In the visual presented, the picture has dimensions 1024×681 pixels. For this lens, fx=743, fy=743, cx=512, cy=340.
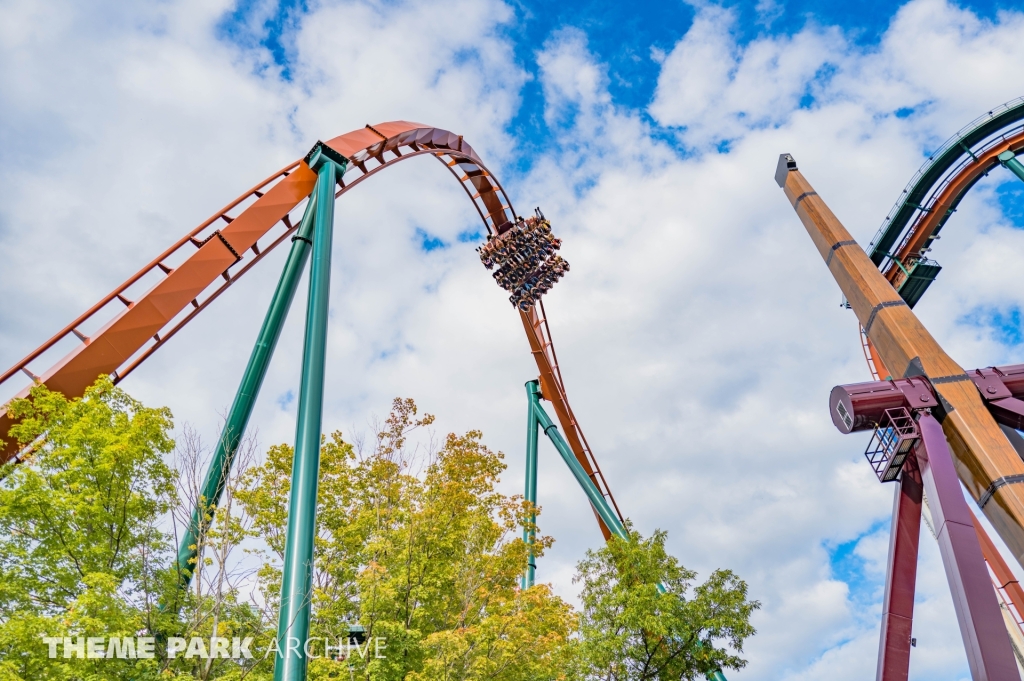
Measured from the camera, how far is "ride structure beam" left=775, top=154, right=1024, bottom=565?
8.48 m

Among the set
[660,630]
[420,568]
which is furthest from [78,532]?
[660,630]

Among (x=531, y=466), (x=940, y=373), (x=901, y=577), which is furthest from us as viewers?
(x=531, y=466)

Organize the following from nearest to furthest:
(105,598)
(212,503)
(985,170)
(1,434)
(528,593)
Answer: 1. (105,598)
2. (1,434)
3. (212,503)
4. (528,593)
5. (985,170)

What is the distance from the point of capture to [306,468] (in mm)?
8398

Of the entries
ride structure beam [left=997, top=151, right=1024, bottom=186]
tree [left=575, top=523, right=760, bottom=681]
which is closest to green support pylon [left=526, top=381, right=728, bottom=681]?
tree [left=575, top=523, right=760, bottom=681]

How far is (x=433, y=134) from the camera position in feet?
60.3

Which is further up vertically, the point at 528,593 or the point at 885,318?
the point at 885,318

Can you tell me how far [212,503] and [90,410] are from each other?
2114 millimetres

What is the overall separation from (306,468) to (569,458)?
559 inches

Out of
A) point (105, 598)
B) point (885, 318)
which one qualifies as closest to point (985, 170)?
point (885, 318)

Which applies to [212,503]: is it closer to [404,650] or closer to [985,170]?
[404,650]

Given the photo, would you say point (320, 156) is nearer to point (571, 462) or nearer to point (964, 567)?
point (964, 567)

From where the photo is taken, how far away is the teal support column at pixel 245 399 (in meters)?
9.34

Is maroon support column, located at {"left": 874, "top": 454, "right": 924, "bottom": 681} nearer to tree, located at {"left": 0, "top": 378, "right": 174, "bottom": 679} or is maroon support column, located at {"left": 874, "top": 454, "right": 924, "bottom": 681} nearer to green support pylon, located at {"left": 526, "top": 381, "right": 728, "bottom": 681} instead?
tree, located at {"left": 0, "top": 378, "right": 174, "bottom": 679}
